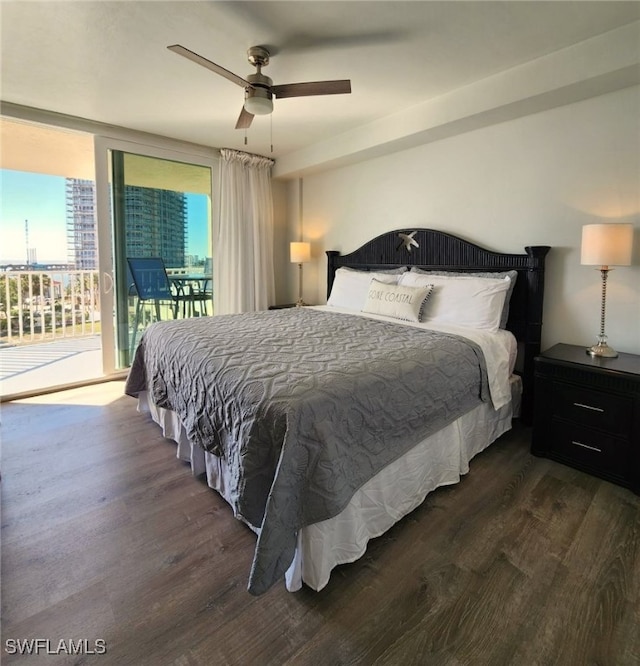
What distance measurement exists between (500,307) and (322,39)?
206 centimetres

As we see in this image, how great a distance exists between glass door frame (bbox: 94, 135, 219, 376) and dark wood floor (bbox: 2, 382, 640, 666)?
1853mm

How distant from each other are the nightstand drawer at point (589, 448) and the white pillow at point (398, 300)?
1192mm

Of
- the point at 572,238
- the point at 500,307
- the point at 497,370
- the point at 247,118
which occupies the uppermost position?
the point at 247,118

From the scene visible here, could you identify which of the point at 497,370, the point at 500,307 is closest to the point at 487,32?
the point at 500,307

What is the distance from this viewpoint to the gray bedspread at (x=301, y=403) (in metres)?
1.35

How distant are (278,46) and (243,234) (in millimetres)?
2459

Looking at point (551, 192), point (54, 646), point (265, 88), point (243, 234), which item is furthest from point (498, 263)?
point (54, 646)

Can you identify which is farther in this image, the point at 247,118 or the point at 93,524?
the point at 247,118

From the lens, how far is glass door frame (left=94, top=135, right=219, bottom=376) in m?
3.67

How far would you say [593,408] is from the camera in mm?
2188

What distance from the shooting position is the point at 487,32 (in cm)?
213

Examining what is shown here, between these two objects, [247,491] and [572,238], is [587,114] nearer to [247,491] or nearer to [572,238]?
[572,238]

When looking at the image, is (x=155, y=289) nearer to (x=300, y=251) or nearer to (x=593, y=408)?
(x=300, y=251)

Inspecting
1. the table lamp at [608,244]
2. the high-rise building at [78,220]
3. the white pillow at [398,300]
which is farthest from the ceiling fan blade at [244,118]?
the high-rise building at [78,220]
